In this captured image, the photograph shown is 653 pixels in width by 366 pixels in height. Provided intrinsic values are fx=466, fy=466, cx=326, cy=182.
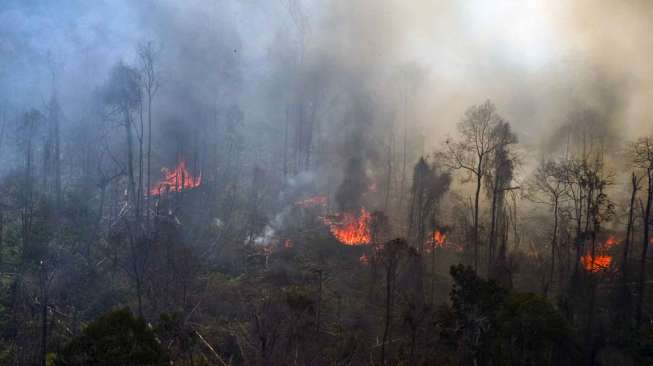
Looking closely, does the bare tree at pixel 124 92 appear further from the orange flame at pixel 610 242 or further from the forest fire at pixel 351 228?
the orange flame at pixel 610 242

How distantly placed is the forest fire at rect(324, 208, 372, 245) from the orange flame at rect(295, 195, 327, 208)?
11.0 ft

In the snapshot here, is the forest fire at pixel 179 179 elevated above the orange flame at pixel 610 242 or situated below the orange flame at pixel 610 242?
above

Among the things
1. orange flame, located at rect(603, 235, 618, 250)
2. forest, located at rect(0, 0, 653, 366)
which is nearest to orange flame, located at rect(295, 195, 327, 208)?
forest, located at rect(0, 0, 653, 366)

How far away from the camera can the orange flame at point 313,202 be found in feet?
108

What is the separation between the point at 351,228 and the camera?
28766mm

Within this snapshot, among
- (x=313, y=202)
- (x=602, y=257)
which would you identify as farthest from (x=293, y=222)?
(x=602, y=257)

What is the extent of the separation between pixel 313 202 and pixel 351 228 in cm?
545

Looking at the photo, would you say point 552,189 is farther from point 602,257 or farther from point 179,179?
point 179,179

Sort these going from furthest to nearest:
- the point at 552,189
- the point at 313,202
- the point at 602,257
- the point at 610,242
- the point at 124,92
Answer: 1. the point at 313,202
2. the point at 610,242
3. the point at 124,92
4. the point at 602,257
5. the point at 552,189

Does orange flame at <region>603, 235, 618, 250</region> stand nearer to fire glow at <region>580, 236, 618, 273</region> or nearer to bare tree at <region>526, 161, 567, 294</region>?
fire glow at <region>580, 236, 618, 273</region>

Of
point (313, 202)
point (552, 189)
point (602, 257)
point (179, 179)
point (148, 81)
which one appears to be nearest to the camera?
point (552, 189)

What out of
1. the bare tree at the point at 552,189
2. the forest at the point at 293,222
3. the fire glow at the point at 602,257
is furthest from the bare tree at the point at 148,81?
the fire glow at the point at 602,257

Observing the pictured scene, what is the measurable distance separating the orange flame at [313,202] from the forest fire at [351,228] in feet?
11.0

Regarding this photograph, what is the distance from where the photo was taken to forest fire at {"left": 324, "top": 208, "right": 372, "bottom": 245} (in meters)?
28.2
